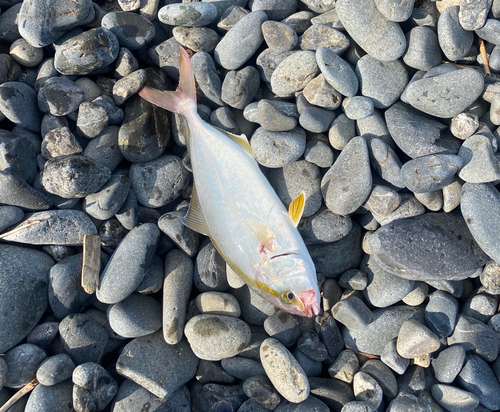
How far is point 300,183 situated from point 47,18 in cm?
324

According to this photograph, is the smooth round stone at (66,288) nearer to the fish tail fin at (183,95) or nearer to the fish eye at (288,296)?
the fish tail fin at (183,95)

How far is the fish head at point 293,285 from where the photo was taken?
2.70 metres

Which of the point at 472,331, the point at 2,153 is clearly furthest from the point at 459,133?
the point at 2,153

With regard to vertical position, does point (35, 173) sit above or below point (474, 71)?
below

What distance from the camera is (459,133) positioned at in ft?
11.9

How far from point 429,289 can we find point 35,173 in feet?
14.5

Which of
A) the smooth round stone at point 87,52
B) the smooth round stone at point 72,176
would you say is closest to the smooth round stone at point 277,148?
the smooth round stone at point 72,176

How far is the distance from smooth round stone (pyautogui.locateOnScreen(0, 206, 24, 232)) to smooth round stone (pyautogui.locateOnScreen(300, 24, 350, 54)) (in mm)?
3520

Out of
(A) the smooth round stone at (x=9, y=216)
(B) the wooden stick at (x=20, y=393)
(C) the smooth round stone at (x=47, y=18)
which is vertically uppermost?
Result: (C) the smooth round stone at (x=47, y=18)

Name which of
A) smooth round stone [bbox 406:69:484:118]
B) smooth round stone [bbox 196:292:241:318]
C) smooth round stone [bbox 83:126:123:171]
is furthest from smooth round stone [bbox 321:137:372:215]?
smooth round stone [bbox 83:126:123:171]

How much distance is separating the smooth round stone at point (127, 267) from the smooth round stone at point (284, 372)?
1.45 meters

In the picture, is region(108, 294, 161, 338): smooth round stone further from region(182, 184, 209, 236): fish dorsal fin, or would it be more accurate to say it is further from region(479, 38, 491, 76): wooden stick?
region(479, 38, 491, 76): wooden stick

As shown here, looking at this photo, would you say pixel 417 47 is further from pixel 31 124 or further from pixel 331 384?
pixel 31 124

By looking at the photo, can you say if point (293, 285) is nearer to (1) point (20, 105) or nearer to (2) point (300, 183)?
(2) point (300, 183)
